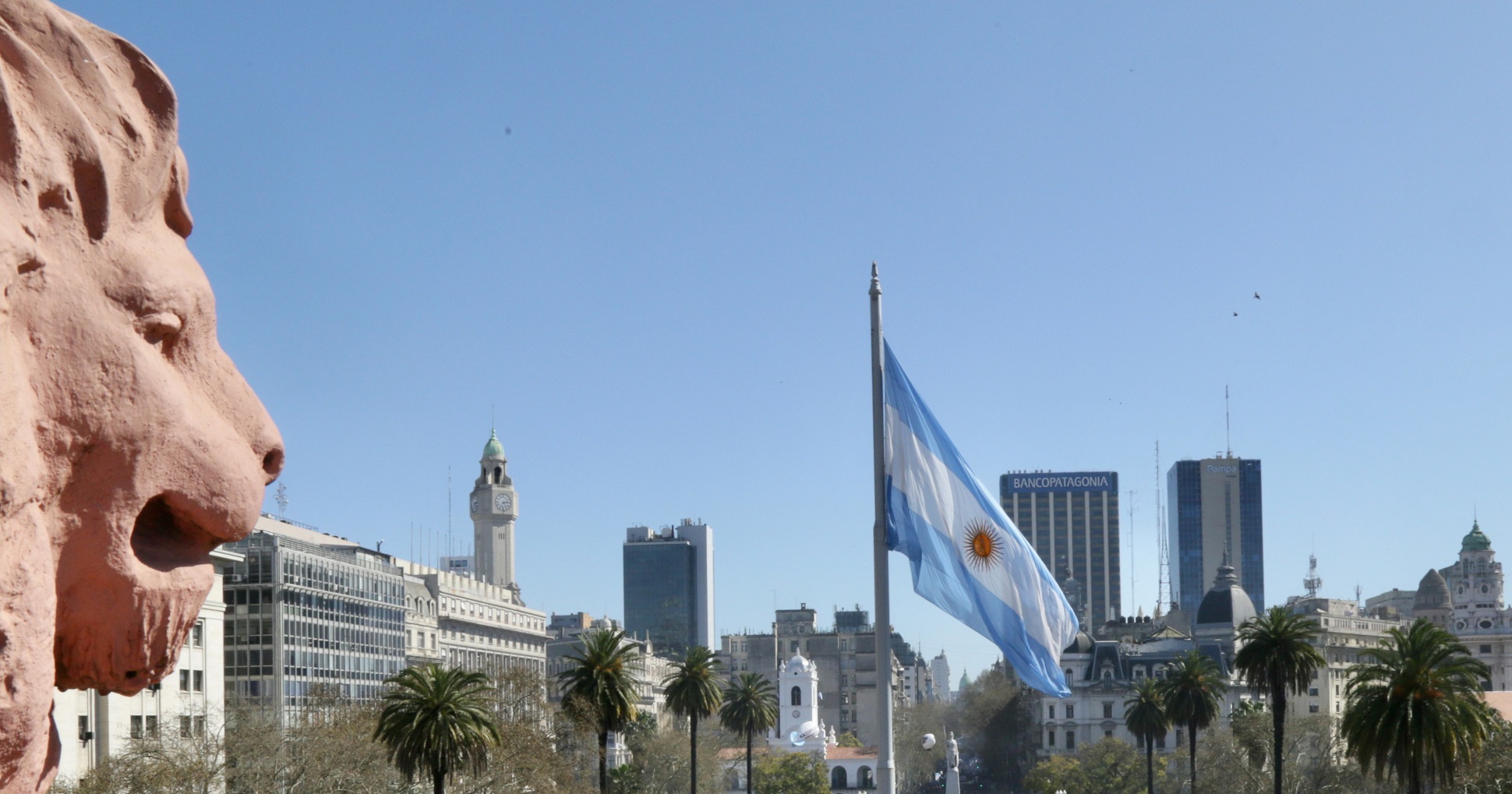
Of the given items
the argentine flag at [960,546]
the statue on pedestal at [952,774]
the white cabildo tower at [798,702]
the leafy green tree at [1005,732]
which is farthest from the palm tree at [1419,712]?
the leafy green tree at [1005,732]

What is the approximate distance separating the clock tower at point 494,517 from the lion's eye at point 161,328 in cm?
14869

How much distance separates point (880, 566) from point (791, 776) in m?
101

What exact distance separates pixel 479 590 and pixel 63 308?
394 feet

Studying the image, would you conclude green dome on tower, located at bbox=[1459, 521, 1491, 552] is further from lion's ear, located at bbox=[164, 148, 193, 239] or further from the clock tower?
lion's ear, located at bbox=[164, 148, 193, 239]

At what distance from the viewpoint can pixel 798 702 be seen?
15812cm

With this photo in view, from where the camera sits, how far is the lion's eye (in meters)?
9.24

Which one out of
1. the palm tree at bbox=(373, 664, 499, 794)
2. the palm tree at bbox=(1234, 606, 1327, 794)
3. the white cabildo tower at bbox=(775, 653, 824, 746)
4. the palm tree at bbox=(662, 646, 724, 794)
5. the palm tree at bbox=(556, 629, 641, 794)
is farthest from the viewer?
the white cabildo tower at bbox=(775, 653, 824, 746)

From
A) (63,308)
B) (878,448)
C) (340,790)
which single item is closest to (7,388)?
(63,308)

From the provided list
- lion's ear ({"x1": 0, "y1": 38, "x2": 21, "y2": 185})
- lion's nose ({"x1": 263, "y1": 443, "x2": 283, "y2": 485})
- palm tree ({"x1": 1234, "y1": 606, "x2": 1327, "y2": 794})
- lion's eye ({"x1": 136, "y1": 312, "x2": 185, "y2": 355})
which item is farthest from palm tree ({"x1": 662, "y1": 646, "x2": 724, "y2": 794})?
lion's ear ({"x1": 0, "y1": 38, "x2": 21, "y2": 185})

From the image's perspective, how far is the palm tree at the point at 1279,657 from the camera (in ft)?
202

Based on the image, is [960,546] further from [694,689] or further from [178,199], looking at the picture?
[694,689]

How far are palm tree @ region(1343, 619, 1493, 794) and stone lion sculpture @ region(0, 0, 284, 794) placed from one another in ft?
136

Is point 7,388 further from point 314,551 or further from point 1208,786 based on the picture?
point 1208,786

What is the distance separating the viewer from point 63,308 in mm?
8672
